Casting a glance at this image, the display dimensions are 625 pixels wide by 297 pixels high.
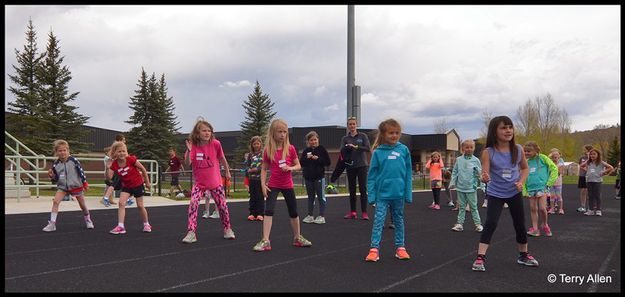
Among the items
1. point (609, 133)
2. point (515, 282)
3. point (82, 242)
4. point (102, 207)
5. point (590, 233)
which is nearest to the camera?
point (515, 282)

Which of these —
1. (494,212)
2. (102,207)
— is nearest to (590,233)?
(494,212)

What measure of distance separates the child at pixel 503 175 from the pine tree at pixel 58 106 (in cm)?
3291

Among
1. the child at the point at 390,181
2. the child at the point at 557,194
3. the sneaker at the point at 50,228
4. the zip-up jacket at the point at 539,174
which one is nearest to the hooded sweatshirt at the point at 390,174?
the child at the point at 390,181

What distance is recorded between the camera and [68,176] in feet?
26.0

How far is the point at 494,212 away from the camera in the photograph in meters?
5.06

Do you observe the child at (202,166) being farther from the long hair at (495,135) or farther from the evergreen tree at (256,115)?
the evergreen tree at (256,115)

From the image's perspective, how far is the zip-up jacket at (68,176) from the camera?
788 cm

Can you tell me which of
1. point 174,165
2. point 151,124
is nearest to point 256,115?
point 151,124

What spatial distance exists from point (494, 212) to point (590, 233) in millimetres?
3962

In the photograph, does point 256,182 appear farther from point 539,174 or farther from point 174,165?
point 174,165

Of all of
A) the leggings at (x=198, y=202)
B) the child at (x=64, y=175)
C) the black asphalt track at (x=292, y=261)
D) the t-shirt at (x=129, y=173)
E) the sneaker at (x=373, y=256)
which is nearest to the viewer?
the black asphalt track at (x=292, y=261)

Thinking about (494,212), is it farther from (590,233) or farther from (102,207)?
(102,207)

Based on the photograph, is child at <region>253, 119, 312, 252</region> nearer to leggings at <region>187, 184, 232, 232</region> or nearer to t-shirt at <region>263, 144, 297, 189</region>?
t-shirt at <region>263, 144, 297, 189</region>
